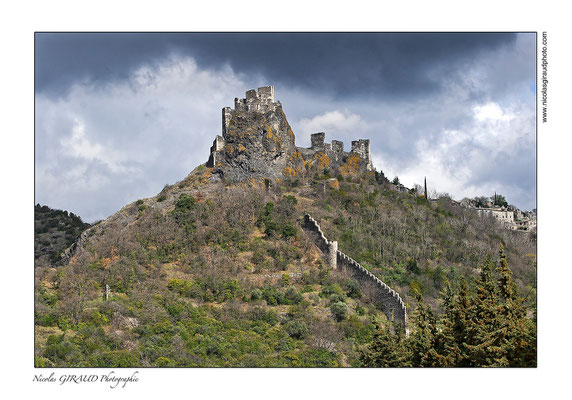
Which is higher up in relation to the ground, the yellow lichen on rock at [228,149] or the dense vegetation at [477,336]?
the yellow lichen on rock at [228,149]

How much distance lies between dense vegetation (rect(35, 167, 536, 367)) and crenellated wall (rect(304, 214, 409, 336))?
66 cm

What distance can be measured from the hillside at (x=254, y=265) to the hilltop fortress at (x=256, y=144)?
0.13m

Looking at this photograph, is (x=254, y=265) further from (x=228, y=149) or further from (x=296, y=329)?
(x=228, y=149)

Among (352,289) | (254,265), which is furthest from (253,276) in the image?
(352,289)

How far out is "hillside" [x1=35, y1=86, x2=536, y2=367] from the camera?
3322 cm

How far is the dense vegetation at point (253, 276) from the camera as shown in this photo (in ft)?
106

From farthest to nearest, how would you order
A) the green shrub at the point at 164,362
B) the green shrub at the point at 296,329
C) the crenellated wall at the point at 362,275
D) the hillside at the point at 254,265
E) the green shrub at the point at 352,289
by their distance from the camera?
the green shrub at the point at 352,289, the crenellated wall at the point at 362,275, the green shrub at the point at 296,329, the hillside at the point at 254,265, the green shrub at the point at 164,362

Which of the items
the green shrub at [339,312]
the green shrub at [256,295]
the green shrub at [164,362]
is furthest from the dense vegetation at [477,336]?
the green shrub at [256,295]

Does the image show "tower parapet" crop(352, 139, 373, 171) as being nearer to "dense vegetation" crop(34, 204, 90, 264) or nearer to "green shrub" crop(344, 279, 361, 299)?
"green shrub" crop(344, 279, 361, 299)

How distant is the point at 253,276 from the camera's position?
141ft

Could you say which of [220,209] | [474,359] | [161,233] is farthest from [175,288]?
[474,359]

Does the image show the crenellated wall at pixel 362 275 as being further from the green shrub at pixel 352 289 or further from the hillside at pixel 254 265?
the green shrub at pixel 352 289

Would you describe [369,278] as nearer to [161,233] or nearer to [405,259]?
[405,259]

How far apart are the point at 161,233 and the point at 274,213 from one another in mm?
8611
